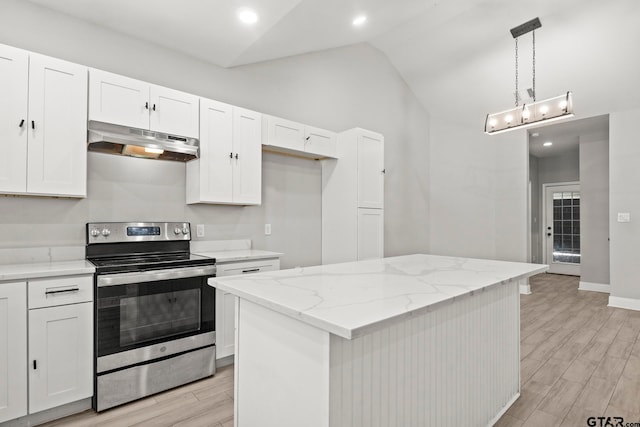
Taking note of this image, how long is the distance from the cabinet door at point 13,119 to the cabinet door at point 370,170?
295 centimetres

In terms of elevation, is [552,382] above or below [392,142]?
below

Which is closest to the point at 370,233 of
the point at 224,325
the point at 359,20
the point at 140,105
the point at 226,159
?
the point at 226,159

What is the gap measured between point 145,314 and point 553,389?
2.97m

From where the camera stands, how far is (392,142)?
5355 millimetres

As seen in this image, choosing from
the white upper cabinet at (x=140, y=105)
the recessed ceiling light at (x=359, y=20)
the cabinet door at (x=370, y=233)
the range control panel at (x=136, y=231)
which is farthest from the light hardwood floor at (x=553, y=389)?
the recessed ceiling light at (x=359, y=20)

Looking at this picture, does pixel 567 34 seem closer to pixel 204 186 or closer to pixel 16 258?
pixel 204 186

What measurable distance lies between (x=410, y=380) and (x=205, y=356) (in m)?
1.77

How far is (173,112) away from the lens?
2.74 meters

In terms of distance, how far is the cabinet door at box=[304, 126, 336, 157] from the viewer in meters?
3.71

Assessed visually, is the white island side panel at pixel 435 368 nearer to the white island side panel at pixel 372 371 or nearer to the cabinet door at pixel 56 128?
the white island side panel at pixel 372 371

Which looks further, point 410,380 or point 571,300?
point 571,300

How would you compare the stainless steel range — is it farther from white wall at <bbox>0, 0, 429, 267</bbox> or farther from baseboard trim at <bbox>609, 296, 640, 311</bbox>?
baseboard trim at <bbox>609, 296, 640, 311</bbox>

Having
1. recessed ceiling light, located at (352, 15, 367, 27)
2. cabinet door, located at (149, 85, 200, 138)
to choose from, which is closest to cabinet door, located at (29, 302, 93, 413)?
cabinet door, located at (149, 85, 200, 138)

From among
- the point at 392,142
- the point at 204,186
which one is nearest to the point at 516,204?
the point at 392,142
